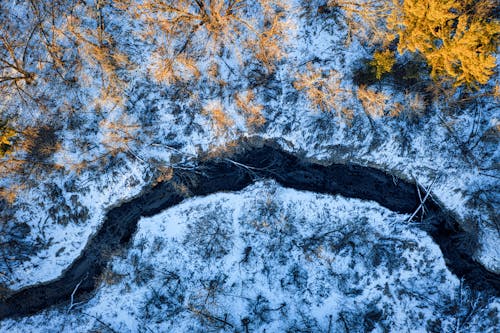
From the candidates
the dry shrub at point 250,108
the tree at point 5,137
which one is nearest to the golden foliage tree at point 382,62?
the dry shrub at point 250,108

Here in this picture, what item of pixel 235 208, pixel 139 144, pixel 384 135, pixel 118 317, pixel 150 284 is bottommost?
pixel 118 317

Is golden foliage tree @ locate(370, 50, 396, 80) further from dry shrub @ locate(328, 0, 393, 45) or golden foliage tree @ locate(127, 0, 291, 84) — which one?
golden foliage tree @ locate(127, 0, 291, 84)

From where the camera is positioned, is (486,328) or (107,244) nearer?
(486,328)

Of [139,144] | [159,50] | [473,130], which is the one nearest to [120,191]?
[139,144]

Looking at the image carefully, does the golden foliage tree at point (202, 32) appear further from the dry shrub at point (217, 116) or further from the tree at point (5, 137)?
the tree at point (5, 137)

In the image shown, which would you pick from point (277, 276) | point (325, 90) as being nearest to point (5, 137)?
point (277, 276)

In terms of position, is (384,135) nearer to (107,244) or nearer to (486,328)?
(486,328)
